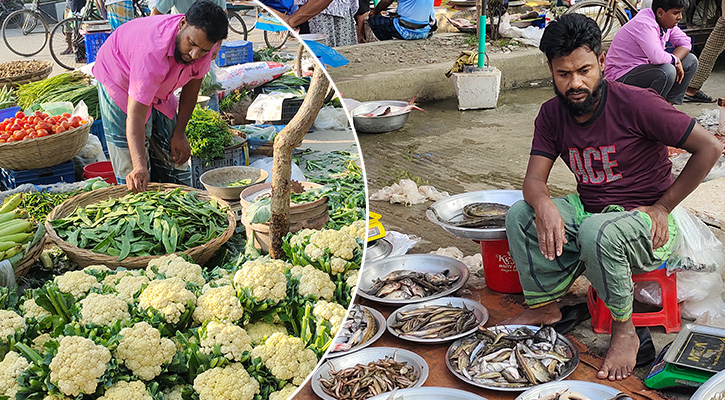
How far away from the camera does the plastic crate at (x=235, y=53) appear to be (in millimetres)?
981

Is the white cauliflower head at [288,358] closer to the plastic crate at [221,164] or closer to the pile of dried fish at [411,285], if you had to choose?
the plastic crate at [221,164]

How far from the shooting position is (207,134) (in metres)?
1.06

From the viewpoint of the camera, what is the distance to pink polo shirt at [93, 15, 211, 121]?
0.94 meters

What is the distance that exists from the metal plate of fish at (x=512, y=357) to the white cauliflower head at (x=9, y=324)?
6.12 ft

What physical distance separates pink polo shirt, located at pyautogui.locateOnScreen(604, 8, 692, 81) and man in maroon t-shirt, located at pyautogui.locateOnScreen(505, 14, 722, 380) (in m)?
3.08

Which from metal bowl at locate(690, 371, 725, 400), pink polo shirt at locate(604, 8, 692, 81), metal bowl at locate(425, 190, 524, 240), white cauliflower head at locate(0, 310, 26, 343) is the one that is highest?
white cauliflower head at locate(0, 310, 26, 343)

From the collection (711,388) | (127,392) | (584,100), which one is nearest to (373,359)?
(711,388)

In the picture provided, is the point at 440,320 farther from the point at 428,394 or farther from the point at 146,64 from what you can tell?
the point at 146,64

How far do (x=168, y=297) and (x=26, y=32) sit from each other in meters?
0.57

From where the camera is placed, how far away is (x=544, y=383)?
7.97ft

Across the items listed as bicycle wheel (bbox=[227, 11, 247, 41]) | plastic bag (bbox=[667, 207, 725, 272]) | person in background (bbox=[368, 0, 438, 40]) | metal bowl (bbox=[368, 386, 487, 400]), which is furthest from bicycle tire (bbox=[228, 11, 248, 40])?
person in background (bbox=[368, 0, 438, 40])

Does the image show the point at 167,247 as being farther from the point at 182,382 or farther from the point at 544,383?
the point at 544,383

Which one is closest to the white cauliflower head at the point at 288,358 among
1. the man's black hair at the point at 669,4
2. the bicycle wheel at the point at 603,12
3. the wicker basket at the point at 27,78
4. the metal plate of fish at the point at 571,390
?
the wicker basket at the point at 27,78

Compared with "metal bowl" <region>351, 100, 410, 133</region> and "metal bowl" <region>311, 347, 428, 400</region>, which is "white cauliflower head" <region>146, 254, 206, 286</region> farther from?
"metal bowl" <region>351, 100, 410, 133</region>
